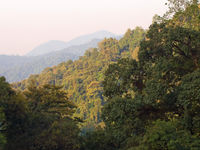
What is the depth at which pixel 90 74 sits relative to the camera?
83062 millimetres

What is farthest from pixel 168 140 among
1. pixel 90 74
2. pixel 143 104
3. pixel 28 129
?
pixel 90 74

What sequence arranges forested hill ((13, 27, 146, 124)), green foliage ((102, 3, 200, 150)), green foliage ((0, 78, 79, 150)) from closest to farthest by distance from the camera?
1. green foliage ((102, 3, 200, 150))
2. green foliage ((0, 78, 79, 150))
3. forested hill ((13, 27, 146, 124))

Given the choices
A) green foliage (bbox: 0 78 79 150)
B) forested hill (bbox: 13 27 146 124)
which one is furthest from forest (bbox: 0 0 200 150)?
forested hill (bbox: 13 27 146 124)

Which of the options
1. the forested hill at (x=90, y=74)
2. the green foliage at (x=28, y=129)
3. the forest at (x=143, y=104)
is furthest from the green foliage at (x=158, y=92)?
the forested hill at (x=90, y=74)

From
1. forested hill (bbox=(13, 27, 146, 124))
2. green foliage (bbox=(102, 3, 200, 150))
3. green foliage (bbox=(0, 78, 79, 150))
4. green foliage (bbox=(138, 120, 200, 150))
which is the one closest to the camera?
green foliage (bbox=(138, 120, 200, 150))

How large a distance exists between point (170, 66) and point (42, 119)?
11749 mm

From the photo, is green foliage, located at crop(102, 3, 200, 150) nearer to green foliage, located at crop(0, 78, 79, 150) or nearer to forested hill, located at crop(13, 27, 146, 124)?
green foliage, located at crop(0, 78, 79, 150)

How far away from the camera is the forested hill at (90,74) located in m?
68.9

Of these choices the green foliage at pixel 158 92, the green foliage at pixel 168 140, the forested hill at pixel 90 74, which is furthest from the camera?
the forested hill at pixel 90 74

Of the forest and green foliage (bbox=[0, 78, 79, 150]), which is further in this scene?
green foliage (bbox=[0, 78, 79, 150])

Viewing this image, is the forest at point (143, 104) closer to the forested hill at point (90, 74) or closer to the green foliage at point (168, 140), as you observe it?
the green foliage at point (168, 140)

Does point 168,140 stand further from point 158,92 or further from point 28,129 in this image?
point 28,129

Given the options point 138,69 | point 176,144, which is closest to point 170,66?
point 138,69

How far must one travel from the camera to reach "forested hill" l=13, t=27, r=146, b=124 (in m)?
68.9
